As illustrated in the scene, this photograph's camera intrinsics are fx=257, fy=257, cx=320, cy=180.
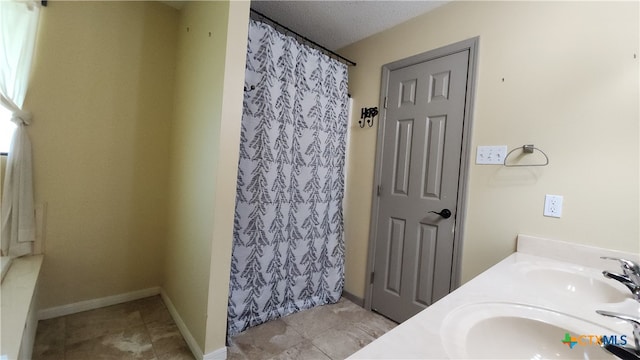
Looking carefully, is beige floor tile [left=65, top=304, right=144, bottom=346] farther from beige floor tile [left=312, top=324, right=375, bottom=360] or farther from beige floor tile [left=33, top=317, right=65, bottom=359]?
beige floor tile [left=312, top=324, right=375, bottom=360]

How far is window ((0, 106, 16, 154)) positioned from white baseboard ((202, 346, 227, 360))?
5.79 ft

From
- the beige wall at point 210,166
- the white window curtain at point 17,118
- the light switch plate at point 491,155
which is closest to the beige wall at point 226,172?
the beige wall at point 210,166

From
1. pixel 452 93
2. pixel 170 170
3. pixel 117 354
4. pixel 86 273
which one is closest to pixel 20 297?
pixel 117 354

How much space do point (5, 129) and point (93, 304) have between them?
1331mm

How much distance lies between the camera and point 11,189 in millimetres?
1582

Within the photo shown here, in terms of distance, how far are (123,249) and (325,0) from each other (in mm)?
2519

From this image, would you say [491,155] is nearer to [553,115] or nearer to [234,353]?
[553,115]

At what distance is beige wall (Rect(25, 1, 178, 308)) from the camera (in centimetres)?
176

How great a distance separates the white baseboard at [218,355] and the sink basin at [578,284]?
163 cm

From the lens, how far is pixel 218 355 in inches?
59.6

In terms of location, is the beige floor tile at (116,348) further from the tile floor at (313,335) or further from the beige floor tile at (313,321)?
the beige floor tile at (313,321)

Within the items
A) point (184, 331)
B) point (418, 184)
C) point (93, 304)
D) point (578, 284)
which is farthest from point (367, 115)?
point (93, 304)

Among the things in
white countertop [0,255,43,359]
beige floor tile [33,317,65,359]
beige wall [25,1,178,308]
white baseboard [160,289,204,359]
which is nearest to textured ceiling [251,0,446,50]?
beige wall [25,1,178,308]

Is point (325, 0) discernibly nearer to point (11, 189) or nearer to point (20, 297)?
point (11, 189)
